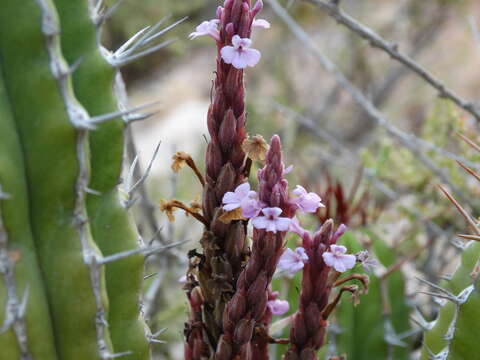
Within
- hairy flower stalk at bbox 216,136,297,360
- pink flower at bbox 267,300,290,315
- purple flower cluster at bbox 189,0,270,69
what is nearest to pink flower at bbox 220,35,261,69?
purple flower cluster at bbox 189,0,270,69

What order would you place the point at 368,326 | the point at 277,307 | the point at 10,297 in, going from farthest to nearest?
the point at 368,326 → the point at 277,307 → the point at 10,297

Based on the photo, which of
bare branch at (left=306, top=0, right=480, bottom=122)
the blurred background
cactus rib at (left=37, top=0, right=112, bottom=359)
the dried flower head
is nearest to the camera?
cactus rib at (left=37, top=0, right=112, bottom=359)

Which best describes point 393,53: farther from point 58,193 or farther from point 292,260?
point 58,193

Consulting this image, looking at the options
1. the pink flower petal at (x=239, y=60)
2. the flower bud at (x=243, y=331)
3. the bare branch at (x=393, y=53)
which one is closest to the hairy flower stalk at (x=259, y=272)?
the flower bud at (x=243, y=331)

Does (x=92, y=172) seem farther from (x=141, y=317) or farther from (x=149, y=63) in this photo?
(x=149, y=63)

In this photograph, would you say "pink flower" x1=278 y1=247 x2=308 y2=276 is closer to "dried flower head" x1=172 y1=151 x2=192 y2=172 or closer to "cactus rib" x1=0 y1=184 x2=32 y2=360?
"dried flower head" x1=172 y1=151 x2=192 y2=172

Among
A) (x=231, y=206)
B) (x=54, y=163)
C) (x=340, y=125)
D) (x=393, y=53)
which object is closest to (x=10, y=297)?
(x=54, y=163)
